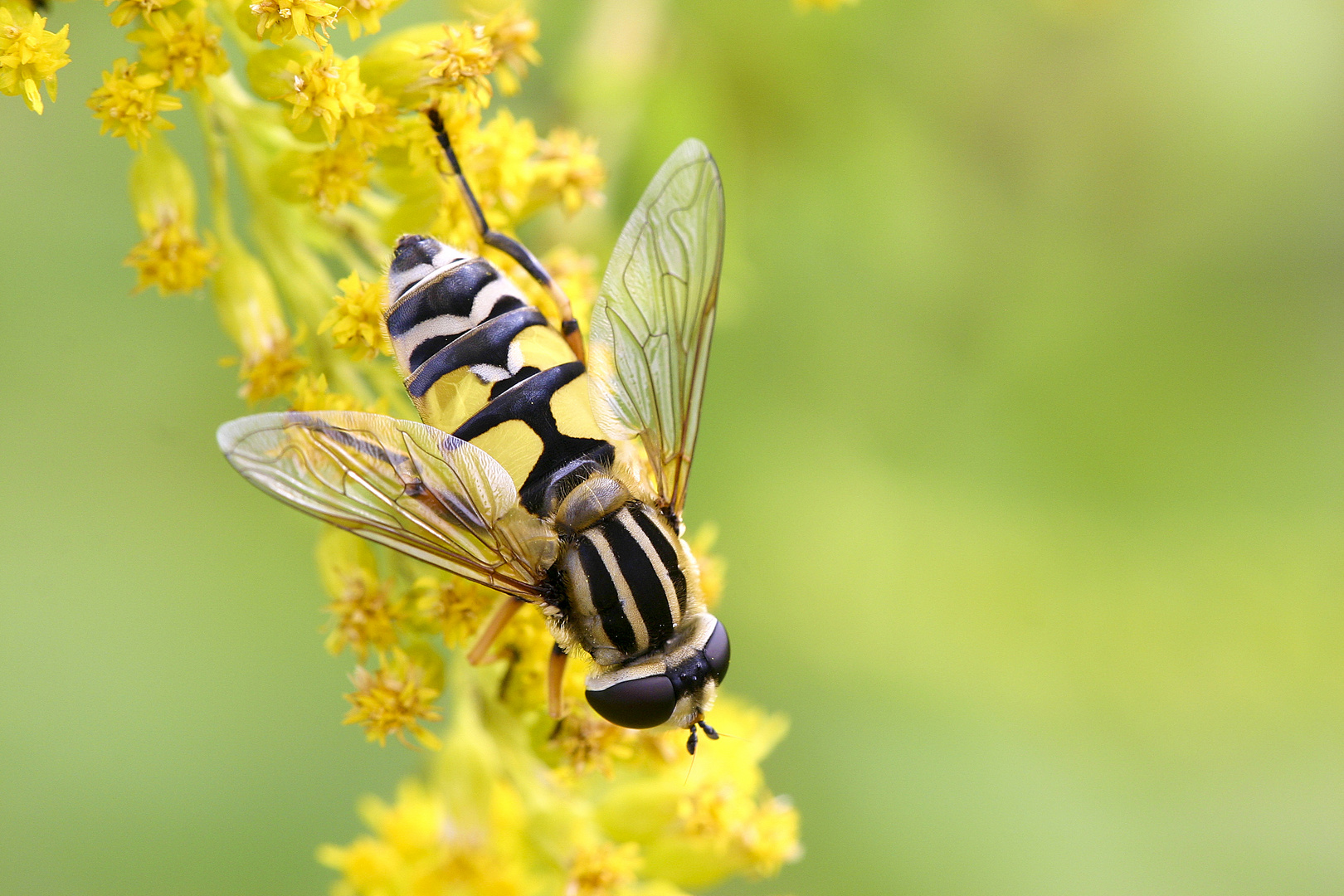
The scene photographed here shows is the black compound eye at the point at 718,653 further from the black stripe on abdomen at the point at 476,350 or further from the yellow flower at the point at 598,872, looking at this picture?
the black stripe on abdomen at the point at 476,350

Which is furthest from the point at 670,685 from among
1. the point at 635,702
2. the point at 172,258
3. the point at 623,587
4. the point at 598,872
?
the point at 172,258

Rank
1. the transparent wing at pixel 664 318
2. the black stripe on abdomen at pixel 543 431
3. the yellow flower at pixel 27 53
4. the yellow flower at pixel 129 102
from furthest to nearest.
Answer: the transparent wing at pixel 664 318 → the black stripe on abdomen at pixel 543 431 → the yellow flower at pixel 129 102 → the yellow flower at pixel 27 53

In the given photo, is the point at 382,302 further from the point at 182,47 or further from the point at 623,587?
the point at 623,587

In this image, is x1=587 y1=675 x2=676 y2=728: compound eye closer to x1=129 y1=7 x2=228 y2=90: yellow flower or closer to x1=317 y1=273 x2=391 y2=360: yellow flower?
x1=317 y1=273 x2=391 y2=360: yellow flower

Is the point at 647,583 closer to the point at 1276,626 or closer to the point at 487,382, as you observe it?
the point at 487,382

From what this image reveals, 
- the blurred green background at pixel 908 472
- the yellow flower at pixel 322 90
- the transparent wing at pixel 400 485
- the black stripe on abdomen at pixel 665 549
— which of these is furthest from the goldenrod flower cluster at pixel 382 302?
the blurred green background at pixel 908 472

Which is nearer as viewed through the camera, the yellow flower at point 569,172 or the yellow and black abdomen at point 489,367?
the yellow and black abdomen at point 489,367
